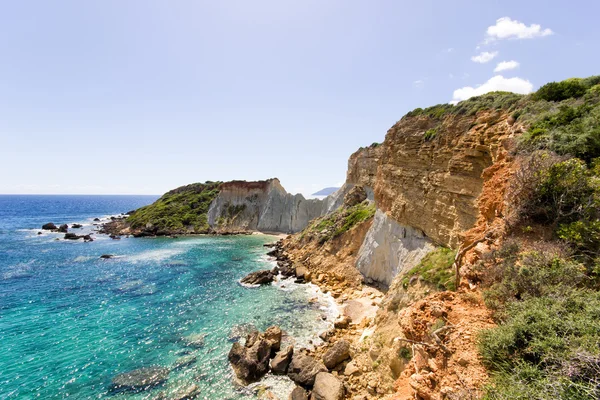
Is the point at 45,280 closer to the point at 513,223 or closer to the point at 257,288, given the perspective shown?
the point at 257,288

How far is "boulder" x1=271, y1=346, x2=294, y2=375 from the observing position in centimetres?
1477

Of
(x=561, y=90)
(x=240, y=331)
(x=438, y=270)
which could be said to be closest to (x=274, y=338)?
(x=240, y=331)

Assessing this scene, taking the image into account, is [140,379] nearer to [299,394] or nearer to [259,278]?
[299,394]

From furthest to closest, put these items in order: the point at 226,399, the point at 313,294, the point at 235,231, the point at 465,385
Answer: the point at 235,231 < the point at 313,294 < the point at 226,399 < the point at 465,385

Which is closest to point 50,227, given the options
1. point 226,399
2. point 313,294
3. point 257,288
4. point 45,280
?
point 45,280

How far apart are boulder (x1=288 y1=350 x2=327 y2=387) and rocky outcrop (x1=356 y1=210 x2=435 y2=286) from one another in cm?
969

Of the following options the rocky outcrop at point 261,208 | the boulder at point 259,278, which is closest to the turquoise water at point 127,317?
the boulder at point 259,278

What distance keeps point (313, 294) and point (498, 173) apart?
62.3ft

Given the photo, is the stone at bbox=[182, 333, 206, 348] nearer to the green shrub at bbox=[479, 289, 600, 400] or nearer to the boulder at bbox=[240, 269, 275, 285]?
the boulder at bbox=[240, 269, 275, 285]

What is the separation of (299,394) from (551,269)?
1141 cm

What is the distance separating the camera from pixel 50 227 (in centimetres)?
7000

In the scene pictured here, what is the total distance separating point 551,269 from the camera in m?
7.05

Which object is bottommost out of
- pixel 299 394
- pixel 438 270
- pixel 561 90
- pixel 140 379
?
pixel 140 379

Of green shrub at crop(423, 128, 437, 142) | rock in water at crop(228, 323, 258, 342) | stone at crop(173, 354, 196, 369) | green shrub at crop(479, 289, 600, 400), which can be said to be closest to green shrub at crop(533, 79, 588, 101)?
green shrub at crop(423, 128, 437, 142)
